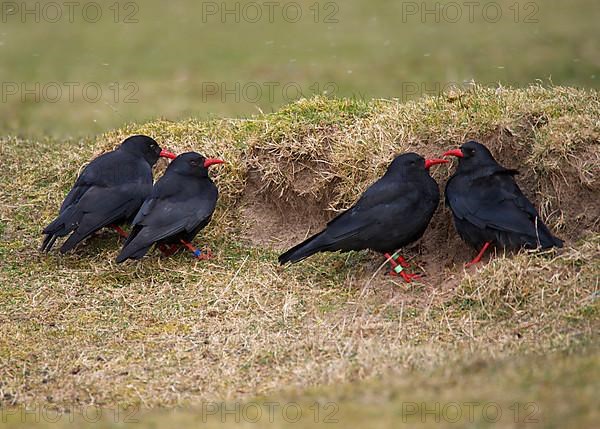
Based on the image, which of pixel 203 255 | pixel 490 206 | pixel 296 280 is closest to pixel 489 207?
pixel 490 206

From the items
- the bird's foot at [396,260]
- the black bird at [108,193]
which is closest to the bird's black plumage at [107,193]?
the black bird at [108,193]

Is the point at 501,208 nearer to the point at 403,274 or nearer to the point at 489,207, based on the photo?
the point at 489,207

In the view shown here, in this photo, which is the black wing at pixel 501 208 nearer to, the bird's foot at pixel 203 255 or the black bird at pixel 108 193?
the bird's foot at pixel 203 255

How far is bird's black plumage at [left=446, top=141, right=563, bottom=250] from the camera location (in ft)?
27.0

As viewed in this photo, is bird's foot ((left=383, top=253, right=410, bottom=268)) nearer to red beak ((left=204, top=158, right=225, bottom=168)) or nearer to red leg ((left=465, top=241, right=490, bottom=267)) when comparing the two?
red leg ((left=465, top=241, right=490, bottom=267))

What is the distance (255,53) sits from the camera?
→ 22.6 metres

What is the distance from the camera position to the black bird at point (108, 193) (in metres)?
9.30

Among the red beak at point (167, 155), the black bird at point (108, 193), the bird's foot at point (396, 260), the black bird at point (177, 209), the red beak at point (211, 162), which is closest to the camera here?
the bird's foot at point (396, 260)

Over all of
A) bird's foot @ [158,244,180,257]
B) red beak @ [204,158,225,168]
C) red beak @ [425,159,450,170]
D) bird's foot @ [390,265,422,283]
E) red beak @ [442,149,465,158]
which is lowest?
bird's foot @ [158,244,180,257]

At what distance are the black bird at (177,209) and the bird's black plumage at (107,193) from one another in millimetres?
284

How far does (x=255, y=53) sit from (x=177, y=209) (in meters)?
13.8

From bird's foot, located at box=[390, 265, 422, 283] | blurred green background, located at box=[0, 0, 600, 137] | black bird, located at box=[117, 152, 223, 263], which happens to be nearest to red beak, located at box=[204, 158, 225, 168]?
black bird, located at box=[117, 152, 223, 263]

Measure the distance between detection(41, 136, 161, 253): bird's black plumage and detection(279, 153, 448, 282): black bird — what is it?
5.65ft

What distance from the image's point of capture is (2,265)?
9.48 meters
